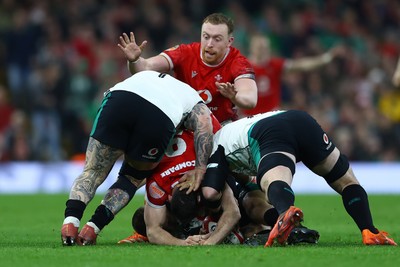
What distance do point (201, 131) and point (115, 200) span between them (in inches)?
35.0

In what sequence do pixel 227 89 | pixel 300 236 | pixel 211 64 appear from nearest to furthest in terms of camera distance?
pixel 300 236, pixel 227 89, pixel 211 64

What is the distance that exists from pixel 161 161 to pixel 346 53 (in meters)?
11.5

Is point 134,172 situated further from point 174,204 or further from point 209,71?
point 209,71

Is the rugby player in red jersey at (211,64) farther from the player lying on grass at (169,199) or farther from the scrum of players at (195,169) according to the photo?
the player lying on grass at (169,199)

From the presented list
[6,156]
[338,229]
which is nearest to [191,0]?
[6,156]

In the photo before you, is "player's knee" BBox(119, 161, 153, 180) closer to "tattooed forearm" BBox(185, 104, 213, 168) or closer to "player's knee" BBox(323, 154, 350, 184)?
"tattooed forearm" BBox(185, 104, 213, 168)

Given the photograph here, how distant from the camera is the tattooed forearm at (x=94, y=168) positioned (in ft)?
24.8

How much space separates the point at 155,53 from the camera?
18.0 m

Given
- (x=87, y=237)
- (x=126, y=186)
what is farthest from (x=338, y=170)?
(x=87, y=237)

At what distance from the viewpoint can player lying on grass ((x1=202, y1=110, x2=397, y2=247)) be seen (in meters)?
7.03

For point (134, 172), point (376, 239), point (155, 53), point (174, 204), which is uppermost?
point (155, 53)

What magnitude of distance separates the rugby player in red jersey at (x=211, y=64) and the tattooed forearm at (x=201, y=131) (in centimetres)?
51

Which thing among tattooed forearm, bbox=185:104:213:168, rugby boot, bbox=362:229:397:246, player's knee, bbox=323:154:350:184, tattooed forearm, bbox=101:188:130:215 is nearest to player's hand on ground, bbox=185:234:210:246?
tattooed forearm, bbox=185:104:213:168

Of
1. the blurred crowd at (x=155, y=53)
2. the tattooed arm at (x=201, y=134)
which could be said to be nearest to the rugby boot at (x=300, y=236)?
the tattooed arm at (x=201, y=134)
